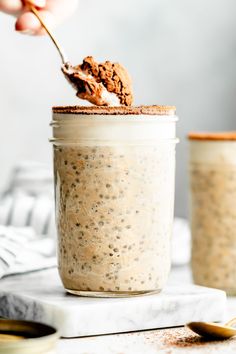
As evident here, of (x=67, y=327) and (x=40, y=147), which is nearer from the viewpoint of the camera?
(x=67, y=327)

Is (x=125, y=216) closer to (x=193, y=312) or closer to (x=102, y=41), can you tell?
(x=193, y=312)

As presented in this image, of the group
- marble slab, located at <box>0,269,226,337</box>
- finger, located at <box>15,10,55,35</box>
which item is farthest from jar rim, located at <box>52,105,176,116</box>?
marble slab, located at <box>0,269,226,337</box>

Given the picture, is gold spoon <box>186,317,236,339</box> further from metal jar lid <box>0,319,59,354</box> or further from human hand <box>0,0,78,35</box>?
human hand <box>0,0,78,35</box>

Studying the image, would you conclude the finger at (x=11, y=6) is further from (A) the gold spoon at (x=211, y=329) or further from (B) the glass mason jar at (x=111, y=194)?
(A) the gold spoon at (x=211, y=329)

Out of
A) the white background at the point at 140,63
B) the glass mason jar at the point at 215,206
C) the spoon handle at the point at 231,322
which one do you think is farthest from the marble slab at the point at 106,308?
the white background at the point at 140,63

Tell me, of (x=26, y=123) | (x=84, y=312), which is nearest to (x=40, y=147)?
(x=26, y=123)
